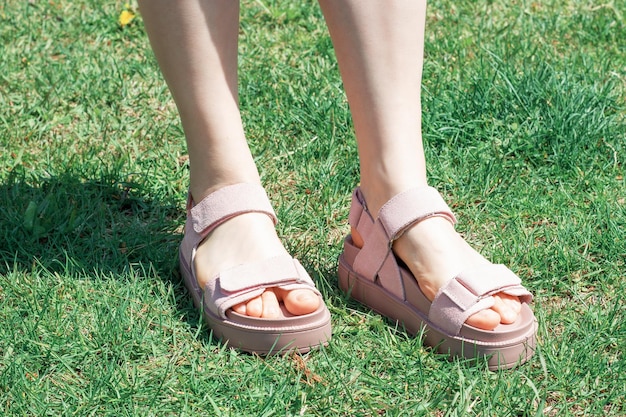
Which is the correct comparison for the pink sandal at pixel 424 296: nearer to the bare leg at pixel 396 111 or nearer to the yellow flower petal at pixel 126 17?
the bare leg at pixel 396 111

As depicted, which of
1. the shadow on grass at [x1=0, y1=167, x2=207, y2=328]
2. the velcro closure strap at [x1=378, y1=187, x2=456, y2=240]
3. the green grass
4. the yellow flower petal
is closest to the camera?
the green grass

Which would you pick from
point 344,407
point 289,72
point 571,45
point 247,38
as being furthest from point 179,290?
point 571,45

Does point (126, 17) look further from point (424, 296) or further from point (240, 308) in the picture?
point (424, 296)

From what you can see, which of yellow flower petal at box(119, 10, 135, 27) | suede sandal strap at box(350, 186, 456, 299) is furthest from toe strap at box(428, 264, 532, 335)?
yellow flower petal at box(119, 10, 135, 27)

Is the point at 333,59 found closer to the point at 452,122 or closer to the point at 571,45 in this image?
the point at 452,122

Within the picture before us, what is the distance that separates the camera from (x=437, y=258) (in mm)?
1854

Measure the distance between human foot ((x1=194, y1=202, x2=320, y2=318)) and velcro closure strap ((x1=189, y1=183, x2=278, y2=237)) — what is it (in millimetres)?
14

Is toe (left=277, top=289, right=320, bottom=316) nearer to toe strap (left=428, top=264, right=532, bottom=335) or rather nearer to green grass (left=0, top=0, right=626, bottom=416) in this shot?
green grass (left=0, top=0, right=626, bottom=416)

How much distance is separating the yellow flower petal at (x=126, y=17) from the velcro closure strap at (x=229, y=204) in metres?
1.65

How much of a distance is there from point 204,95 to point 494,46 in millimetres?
1584

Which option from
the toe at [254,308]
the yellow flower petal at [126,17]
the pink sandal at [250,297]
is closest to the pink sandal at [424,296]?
the pink sandal at [250,297]

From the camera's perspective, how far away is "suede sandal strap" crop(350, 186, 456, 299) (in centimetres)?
187

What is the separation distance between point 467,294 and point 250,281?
1.50ft

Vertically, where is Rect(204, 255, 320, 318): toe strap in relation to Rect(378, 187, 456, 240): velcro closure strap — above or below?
below
